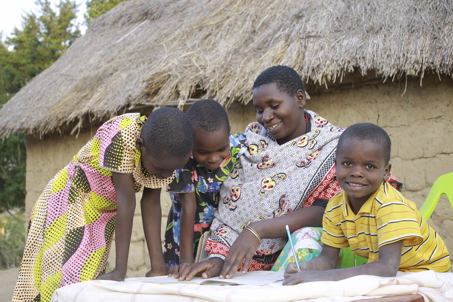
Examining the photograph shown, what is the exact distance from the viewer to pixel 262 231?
2215 millimetres

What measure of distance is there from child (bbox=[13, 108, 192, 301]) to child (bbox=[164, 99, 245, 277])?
0.13 metres

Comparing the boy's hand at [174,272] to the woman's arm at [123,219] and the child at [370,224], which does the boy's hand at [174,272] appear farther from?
the child at [370,224]

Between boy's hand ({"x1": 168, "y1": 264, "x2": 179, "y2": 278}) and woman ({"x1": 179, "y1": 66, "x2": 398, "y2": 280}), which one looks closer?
boy's hand ({"x1": 168, "y1": 264, "x2": 179, "y2": 278})

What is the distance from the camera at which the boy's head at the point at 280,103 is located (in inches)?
99.0

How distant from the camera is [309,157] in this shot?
98.2 inches

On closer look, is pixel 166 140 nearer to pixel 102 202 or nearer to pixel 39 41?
pixel 102 202

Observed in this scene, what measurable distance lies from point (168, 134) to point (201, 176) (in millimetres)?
526

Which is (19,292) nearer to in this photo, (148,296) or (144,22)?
(148,296)

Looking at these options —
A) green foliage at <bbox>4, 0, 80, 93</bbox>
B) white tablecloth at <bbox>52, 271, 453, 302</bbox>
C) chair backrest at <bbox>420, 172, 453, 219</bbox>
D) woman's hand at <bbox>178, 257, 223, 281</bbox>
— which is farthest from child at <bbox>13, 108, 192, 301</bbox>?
green foliage at <bbox>4, 0, 80, 93</bbox>

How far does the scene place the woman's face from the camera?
Answer: 2.51m

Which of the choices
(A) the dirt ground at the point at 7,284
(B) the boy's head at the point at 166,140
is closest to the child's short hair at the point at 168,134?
(B) the boy's head at the point at 166,140

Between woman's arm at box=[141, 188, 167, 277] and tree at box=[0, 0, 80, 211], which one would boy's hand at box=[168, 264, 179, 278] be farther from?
tree at box=[0, 0, 80, 211]

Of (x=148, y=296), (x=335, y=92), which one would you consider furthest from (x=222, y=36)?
(x=148, y=296)

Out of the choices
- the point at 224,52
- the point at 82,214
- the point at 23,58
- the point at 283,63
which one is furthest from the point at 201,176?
the point at 23,58
